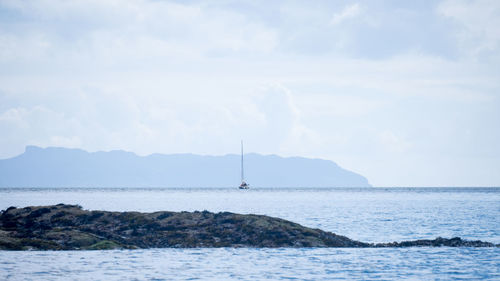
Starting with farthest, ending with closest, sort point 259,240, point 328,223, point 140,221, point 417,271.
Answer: point 328,223, point 140,221, point 259,240, point 417,271

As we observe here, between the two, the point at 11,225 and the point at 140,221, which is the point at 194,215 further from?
the point at 11,225

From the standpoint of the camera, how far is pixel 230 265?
111 feet

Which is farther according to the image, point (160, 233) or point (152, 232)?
point (152, 232)

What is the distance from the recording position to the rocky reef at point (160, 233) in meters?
40.6

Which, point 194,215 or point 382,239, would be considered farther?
point 382,239

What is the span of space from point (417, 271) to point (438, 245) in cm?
1194

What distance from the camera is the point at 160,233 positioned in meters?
43.9

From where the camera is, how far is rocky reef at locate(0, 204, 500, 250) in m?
40.6

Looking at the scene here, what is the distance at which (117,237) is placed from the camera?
42781mm

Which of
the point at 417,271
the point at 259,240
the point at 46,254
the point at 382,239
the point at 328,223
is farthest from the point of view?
the point at 328,223

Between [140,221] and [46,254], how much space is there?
996cm

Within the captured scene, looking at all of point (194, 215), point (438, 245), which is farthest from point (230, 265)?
point (438, 245)

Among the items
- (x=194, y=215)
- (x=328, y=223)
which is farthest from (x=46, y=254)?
(x=328, y=223)

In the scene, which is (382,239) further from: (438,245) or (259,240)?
(259,240)
